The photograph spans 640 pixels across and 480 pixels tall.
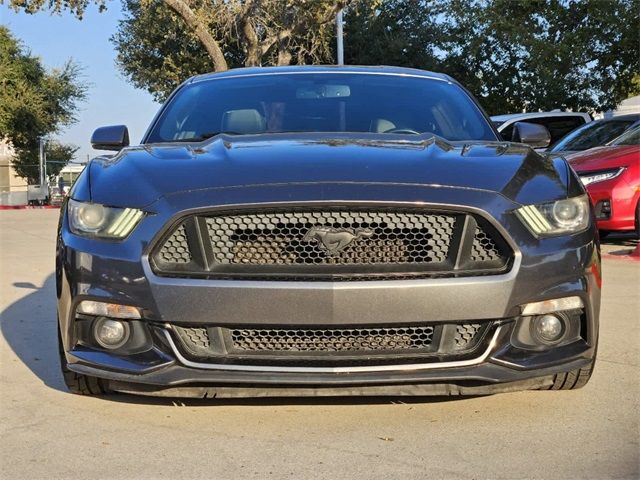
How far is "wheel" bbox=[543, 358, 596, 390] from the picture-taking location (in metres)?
4.39

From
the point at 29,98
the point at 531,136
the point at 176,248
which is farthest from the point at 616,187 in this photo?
the point at 29,98

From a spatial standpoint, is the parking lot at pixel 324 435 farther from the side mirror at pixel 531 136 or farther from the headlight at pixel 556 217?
the side mirror at pixel 531 136

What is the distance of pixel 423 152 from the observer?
4348 millimetres

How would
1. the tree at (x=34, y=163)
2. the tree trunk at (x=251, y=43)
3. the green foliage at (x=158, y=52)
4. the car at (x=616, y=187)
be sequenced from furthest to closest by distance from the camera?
the tree at (x=34, y=163) → the green foliage at (x=158, y=52) → the tree trunk at (x=251, y=43) → the car at (x=616, y=187)

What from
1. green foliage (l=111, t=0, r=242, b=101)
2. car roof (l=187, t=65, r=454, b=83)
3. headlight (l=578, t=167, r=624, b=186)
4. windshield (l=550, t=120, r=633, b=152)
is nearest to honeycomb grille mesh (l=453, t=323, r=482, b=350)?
car roof (l=187, t=65, r=454, b=83)

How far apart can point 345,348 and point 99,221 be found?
1.08m

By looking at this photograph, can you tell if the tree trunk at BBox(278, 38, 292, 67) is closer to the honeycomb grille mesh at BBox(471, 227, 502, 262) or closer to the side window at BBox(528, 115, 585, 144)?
the side window at BBox(528, 115, 585, 144)

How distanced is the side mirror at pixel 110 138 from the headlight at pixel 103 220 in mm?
1546

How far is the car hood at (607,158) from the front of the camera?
11.0 metres

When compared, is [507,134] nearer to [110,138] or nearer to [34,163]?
[110,138]

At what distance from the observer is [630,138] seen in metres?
11.9

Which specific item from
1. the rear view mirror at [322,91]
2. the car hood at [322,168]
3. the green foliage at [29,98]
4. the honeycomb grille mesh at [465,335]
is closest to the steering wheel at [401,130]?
the rear view mirror at [322,91]

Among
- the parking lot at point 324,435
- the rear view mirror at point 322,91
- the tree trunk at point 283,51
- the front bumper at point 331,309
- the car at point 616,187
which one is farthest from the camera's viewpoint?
the tree trunk at point 283,51

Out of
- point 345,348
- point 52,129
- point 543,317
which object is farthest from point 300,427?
point 52,129
